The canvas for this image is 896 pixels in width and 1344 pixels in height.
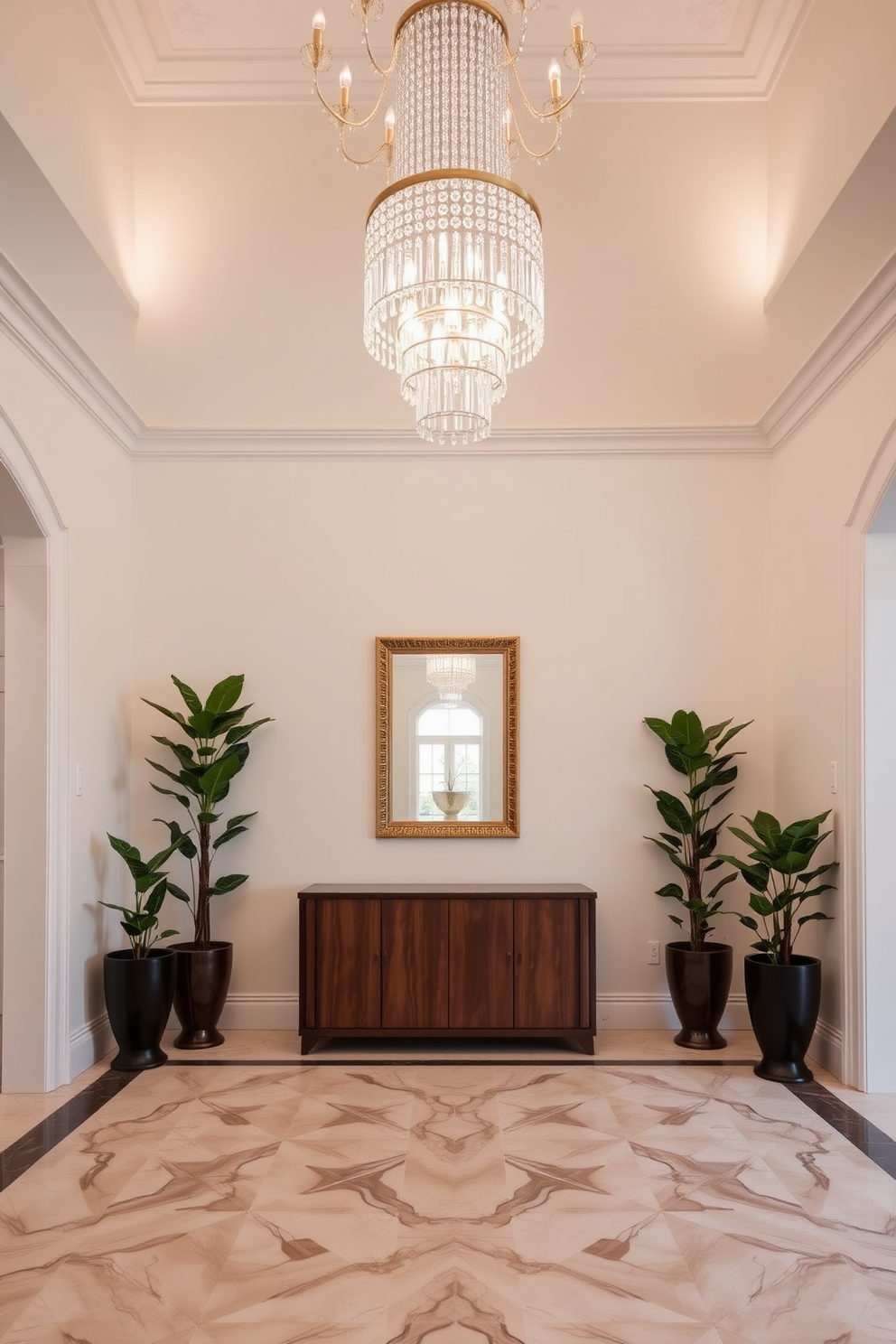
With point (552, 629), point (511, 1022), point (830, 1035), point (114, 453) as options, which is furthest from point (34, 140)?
point (830, 1035)

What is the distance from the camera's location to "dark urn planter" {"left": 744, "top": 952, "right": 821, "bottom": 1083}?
4336mm

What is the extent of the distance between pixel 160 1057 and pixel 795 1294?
3.02 meters

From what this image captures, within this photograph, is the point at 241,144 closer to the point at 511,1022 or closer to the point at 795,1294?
the point at 511,1022

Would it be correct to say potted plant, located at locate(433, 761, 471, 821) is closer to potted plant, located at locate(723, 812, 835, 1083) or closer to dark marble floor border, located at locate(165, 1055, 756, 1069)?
dark marble floor border, located at locate(165, 1055, 756, 1069)

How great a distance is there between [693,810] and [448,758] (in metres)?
1.28

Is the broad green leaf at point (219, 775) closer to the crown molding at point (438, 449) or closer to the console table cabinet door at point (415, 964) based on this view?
the console table cabinet door at point (415, 964)

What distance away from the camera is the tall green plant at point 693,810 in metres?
5.07

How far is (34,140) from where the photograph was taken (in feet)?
12.5

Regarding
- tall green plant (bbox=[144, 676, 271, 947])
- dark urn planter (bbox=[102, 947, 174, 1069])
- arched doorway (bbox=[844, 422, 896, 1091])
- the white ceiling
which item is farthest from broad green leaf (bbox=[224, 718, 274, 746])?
the white ceiling

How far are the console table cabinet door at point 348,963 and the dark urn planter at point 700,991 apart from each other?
145cm

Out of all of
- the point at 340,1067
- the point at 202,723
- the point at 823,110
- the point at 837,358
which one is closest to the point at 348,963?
the point at 340,1067

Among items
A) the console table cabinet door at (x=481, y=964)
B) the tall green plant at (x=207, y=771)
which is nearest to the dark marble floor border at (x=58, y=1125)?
the tall green plant at (x=207, y=771)

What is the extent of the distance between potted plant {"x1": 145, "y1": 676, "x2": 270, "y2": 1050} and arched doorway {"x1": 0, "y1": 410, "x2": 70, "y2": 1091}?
62 centimetres

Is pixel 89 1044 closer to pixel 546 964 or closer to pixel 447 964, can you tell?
pixel 447 964
